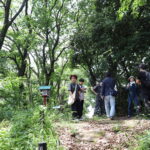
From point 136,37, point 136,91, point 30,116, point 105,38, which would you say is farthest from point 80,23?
point 30,116

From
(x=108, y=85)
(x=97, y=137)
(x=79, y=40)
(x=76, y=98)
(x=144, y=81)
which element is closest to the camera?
(x=97, y=137)

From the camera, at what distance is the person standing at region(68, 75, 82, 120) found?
7.94 m

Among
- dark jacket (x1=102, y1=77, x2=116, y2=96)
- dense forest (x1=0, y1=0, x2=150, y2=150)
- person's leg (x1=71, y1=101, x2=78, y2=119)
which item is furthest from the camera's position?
dense forest (x1=0, y1=0, x2=150, y2=150)

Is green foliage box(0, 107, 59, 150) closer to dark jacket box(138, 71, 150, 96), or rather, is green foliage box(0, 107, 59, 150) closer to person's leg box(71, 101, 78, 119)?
person's leg box(71, 101, 78, 119)

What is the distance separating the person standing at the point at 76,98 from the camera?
7941mm

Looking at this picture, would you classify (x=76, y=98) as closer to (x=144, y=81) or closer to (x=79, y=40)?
(x=144, y=81)


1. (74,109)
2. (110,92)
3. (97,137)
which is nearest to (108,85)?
(110,92)

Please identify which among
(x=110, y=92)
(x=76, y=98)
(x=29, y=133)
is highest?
(x=110, y=92)

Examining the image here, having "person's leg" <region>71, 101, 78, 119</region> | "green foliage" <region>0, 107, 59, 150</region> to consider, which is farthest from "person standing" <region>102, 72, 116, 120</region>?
"green foliage" <region>0, 107, 59, 150</region>

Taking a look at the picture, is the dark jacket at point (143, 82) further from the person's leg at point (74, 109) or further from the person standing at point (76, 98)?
the person's leg at point (74, 109)

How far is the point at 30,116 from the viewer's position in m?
5.11

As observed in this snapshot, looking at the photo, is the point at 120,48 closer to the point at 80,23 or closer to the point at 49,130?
the point at 80,23

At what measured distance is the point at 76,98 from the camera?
8.00 m

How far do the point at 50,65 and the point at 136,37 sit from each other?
33.8ft
